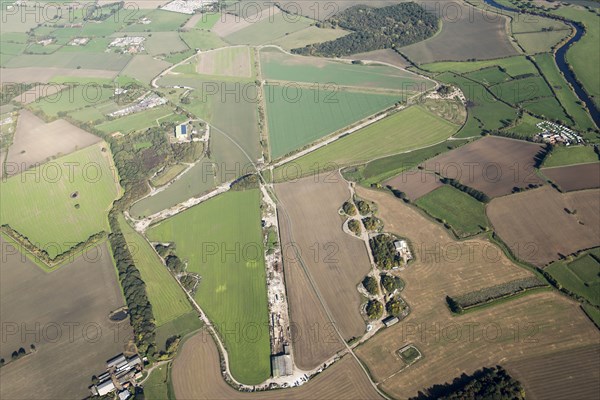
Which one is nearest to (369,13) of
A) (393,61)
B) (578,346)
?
(393,61)

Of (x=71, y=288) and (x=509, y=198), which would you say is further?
(x=509, y=198)

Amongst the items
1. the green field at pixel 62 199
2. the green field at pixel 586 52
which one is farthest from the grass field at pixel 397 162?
the green field at pixel 62 199

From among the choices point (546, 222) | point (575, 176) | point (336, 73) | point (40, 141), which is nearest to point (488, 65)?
point (336, 73)

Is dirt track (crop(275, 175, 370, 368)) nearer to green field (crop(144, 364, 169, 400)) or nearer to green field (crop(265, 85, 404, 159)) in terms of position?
green field (crop(265, 85, 404, 159))

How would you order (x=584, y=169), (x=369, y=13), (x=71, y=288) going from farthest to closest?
(x=369, y=13) → (x=584, y=169) → (x=71, y=288)

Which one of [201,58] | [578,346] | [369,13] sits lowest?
[578,346]

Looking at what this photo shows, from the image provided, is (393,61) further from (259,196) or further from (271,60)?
(259,196)
